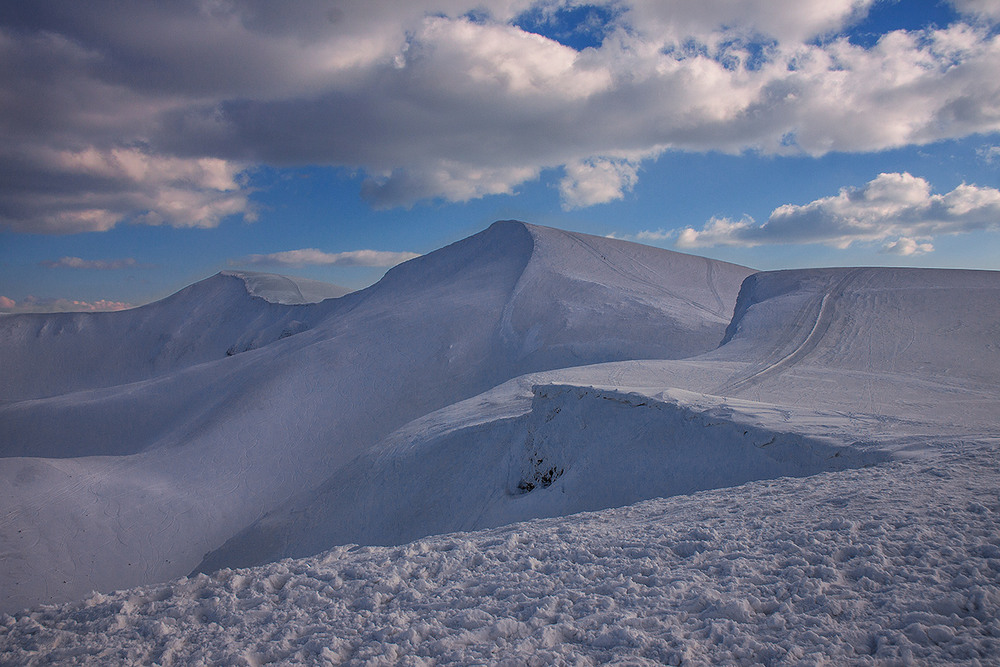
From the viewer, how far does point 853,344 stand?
13.3 metres

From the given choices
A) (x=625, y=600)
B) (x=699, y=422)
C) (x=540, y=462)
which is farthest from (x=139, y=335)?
(x=625, y=600)

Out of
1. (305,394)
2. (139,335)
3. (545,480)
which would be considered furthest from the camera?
(139,335)

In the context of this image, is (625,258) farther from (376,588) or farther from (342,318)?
(376,588)

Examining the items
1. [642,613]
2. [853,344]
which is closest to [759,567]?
[642,613]

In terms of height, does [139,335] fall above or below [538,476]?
above

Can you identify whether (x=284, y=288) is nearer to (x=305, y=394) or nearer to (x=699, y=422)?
(x=305, y=394)

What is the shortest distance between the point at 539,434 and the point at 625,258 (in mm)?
22909

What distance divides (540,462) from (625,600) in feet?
19.3

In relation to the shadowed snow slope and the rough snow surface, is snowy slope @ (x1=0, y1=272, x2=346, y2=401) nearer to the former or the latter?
the shadowed snow slope

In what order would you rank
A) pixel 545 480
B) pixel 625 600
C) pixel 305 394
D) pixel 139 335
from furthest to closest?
1. pixel 139 335
2. pixel 305 394
3. pixel 545 480
4. pixel 625 600

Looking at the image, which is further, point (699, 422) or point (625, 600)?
point (699, 422)

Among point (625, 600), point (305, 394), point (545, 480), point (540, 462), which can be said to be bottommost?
point (545, 480)

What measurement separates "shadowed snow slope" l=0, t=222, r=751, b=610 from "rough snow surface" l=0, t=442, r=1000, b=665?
12.1 metres

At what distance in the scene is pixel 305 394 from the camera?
20.8m
